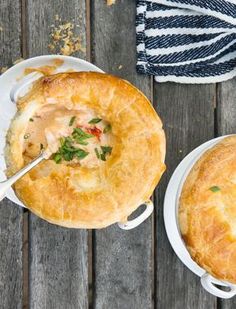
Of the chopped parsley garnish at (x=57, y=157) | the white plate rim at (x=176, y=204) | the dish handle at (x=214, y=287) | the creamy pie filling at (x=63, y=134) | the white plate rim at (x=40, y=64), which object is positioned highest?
the white plate rim at (x=40, y=64)

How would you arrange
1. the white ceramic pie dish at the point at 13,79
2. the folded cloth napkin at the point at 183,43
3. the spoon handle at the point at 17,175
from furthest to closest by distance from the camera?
the folded cloth napkin at the point at 183,43 → the white ceramic pie dish at the point at 13,79 → the spoon handle at the point at 17,175

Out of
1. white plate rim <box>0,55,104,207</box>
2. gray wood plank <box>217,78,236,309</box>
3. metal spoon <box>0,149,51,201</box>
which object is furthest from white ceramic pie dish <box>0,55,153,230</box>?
gray wood plank <box>217,78,236,309</box>

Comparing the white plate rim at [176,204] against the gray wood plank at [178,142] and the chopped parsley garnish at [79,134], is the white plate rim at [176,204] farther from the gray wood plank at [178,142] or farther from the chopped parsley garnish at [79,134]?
the chopped parsley garnish at [79,134]

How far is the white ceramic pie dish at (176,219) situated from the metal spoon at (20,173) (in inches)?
10.5

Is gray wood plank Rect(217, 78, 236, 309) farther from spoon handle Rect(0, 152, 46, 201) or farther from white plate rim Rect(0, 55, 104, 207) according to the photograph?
spoon handle Rect(0, 152, 46, 201)

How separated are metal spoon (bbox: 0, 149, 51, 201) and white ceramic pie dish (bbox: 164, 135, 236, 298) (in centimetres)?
27

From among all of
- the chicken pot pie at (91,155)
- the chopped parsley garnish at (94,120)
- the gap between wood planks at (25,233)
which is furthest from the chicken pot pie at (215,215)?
the gap between wood planks at (25,233)

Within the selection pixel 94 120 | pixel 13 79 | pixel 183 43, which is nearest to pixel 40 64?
pixel 13 79

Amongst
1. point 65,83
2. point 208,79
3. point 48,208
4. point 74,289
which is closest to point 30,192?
point 48,208

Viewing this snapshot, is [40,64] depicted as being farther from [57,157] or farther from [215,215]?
[215,215]

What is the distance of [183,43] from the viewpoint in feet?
4.14

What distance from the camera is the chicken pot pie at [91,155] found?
3.52 feet

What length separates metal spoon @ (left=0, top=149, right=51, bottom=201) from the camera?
39.8 inches

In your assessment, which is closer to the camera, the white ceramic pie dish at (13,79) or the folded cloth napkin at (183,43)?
the white ceramic pie dish at (13,79)
